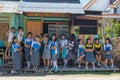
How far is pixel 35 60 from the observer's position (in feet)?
47.2

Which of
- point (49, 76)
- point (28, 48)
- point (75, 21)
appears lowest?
point (49, 76)

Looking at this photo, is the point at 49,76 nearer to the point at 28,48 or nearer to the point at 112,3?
the point at 28,48

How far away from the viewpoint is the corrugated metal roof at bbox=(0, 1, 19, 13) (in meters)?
14.2

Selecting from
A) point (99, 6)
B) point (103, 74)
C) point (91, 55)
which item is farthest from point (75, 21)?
point (99, 6)

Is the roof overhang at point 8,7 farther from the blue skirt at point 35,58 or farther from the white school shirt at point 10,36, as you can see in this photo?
the blue skirt at point 35,58

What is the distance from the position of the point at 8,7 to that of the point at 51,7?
190 cm

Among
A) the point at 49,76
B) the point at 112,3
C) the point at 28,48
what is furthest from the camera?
the point at 112,3

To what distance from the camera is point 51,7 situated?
14.8m

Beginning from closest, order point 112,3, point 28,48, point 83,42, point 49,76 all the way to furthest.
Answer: point 49,76 → point 28,48 → point 83,42 → point 112,3

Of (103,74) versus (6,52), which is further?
(6,52)

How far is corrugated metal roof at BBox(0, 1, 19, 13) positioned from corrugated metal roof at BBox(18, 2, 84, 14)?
30 cm

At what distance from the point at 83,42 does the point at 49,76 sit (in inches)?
111

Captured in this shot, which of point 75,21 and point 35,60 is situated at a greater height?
point 75,21

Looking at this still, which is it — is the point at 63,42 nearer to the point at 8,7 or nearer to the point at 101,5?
the point at 8,7
